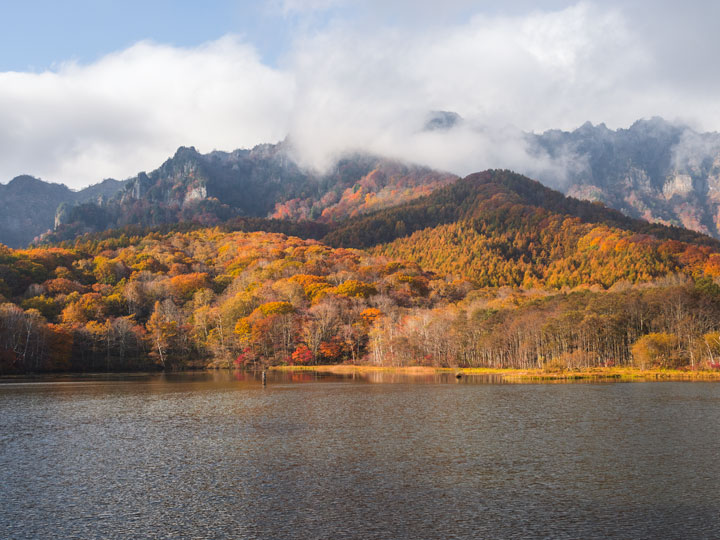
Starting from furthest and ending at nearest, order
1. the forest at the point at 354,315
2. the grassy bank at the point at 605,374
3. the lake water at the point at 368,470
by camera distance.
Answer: the forest at the point at 354,315 < the grassy bank at the point at 605,374 < the lake water at the point at 368,470

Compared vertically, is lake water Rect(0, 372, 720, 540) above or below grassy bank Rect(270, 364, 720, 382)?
below

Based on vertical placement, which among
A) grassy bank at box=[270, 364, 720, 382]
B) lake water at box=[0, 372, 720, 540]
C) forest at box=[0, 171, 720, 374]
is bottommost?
lake water at box=[0, 372, 720, 540]

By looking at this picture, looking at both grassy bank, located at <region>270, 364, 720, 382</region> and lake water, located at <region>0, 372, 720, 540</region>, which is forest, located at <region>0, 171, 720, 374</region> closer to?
grassy bank, located at <region>270, 364, 720, 382</region>


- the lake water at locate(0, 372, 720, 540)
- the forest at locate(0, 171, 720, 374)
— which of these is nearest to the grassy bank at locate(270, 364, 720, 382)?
the forest at locate(0, 171, 720, 374)

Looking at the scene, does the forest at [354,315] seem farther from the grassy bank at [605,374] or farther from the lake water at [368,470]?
the lake water at [368,470]

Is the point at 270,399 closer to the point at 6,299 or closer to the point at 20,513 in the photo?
the point at 20,513

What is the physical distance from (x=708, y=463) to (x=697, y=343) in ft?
218

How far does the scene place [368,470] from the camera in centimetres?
2792

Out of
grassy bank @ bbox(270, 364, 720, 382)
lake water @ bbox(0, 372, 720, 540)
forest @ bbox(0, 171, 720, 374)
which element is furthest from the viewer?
forest @ bbox(0, 171, 720, 374)

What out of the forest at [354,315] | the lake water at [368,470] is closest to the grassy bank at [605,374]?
the forest at [354,315]

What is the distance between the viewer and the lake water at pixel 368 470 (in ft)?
66.5

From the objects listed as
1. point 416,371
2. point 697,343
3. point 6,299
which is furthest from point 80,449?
→ point 6,299

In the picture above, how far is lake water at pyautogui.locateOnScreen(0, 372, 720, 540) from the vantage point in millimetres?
20281

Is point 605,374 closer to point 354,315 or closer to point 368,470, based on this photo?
point 354,315
